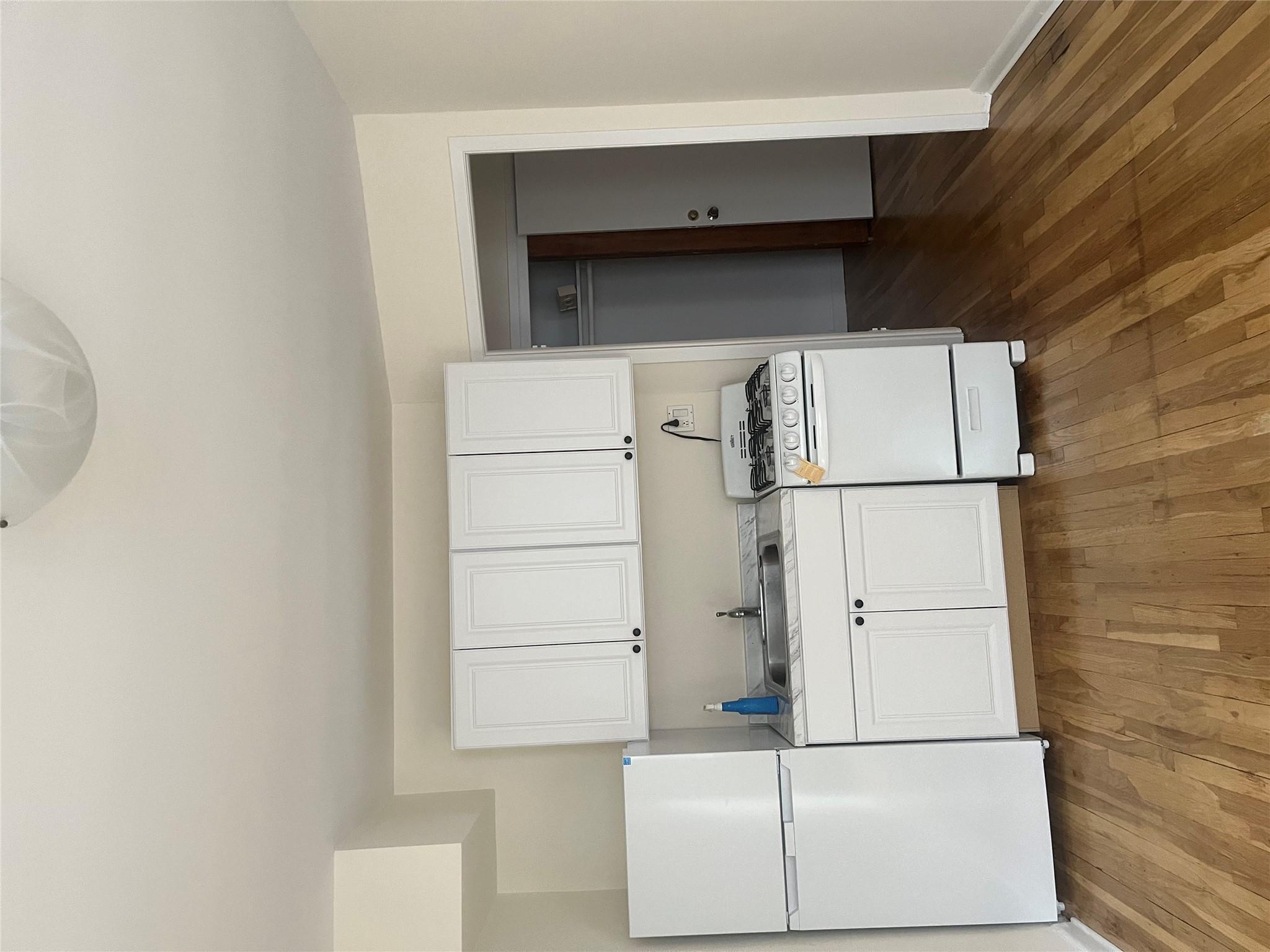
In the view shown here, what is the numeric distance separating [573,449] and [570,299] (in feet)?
5.51

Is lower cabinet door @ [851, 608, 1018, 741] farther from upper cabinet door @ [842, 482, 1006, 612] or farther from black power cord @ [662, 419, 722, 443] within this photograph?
black power cord @ [662, 419, 722, 443]

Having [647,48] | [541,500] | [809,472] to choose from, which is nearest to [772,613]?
[809,472]

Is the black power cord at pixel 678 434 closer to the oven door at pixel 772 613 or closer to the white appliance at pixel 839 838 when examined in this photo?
the oven door at pixel 772 613

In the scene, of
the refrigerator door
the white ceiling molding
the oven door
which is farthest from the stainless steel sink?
the white ceiling molding

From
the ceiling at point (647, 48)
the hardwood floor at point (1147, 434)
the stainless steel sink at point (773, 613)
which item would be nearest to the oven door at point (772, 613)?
the stainless steel sink at point (773, 613)

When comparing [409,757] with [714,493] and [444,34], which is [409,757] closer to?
[714,493]

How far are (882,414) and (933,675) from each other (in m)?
0.78

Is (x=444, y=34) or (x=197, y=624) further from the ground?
(x=444, y=34)

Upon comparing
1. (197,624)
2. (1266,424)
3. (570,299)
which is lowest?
(197,624)

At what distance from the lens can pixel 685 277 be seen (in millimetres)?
4867

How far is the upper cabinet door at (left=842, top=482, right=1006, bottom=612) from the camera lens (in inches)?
113

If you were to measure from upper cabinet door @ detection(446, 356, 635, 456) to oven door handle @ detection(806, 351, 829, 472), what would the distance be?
0.59 meters

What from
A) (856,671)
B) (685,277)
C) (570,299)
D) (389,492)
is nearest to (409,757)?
(389,492)

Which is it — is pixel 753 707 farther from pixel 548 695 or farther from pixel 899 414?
pixel 899 414
